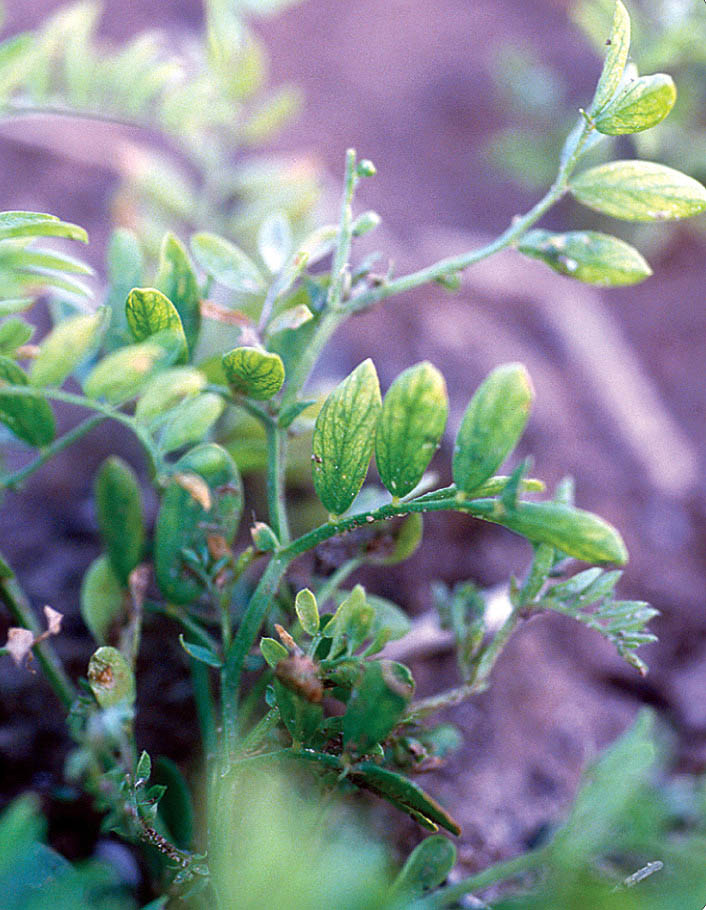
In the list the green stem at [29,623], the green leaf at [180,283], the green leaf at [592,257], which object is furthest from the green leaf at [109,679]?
the green leaf at [592,257]

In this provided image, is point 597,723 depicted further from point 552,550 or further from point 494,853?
point 552,550

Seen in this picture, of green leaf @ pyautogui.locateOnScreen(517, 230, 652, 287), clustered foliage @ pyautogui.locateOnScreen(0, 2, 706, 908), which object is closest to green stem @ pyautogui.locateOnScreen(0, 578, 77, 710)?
clustered foliage @ pyautogui.locateOnScreen(0, 2, 706, 908)

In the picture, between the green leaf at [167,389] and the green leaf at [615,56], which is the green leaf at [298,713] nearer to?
the green leaf at [167,389]

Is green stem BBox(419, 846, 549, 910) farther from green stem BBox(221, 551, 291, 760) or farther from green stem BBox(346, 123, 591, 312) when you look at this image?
green stem BBox(346, 123, 591, 312)

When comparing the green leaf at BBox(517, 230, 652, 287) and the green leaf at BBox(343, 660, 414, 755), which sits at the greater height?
the green leaf at BBox(517, 230, 652, 287)

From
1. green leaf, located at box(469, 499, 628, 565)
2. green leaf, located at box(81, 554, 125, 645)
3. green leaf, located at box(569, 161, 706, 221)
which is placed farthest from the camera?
green leaf, located at box(81, 554, 125, 645)
